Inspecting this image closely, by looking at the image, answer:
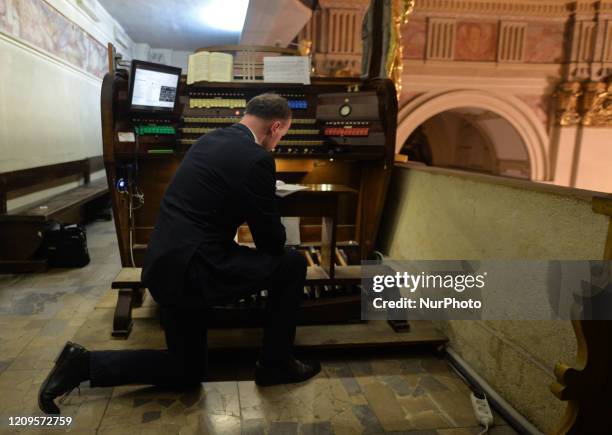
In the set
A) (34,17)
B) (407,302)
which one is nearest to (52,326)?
(407,302)

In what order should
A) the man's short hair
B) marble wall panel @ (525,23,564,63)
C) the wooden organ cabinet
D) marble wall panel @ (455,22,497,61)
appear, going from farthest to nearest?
marble wall panel @ (525,23,564,63)
marble wall panel @ (455,22,497,61)
the wooden organ cabinet
the man's short hair

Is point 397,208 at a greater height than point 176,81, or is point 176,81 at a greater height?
point 176,81

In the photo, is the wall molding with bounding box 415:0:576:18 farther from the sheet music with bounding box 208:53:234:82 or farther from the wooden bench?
the wooden bench

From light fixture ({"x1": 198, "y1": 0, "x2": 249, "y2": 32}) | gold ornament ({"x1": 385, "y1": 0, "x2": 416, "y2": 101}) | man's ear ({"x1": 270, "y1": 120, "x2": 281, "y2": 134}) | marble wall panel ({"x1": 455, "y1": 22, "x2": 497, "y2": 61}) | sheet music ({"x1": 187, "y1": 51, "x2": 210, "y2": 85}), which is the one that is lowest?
man's ear ({"x1": 270, "y1": 120, "x2": 281, "y2": 134})

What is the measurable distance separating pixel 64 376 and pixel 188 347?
481 millimetres

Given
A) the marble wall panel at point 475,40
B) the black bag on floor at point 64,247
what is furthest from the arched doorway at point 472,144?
the black bag on floor at point 64,247

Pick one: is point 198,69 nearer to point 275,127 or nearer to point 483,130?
point 275,127

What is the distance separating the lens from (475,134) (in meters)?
9.28

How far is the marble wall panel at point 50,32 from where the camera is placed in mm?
4016

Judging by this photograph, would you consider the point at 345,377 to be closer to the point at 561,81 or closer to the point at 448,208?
the point at 448,208

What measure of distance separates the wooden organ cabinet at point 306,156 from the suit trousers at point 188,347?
49 centimetres

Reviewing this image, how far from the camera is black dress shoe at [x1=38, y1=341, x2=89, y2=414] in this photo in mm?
1734

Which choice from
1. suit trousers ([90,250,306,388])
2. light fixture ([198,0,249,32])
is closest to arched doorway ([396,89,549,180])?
light fixture ([198,0,249,32])

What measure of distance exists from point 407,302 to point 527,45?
607 cm
